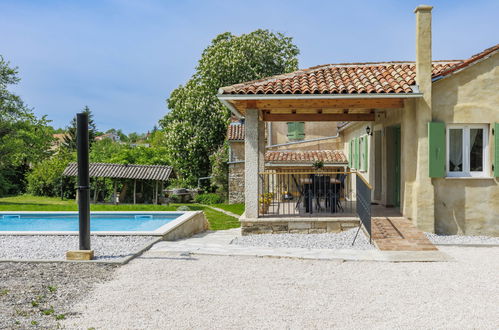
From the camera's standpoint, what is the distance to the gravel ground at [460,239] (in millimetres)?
9438

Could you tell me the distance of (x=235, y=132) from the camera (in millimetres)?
26359

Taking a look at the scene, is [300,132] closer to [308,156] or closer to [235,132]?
[308,156]

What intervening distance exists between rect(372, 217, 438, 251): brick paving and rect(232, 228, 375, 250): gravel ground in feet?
0.94

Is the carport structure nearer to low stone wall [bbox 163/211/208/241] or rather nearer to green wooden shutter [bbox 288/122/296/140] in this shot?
green wooden shutter [bbox 288/122/296/140]

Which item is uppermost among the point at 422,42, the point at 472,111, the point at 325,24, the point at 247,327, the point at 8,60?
the point at 8,60

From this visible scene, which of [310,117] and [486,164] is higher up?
[310,117]

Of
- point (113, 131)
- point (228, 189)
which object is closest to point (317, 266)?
point (228, 189)

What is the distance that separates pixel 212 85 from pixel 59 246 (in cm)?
2277

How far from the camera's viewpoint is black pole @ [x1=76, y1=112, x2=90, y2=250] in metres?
7.68

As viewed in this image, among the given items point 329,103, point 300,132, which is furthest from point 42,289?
point 300,132

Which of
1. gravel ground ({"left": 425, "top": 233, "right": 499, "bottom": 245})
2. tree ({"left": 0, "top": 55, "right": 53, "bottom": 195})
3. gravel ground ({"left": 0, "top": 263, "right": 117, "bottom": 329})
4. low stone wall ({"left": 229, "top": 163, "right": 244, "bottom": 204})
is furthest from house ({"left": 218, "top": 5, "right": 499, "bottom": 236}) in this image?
tree ({"left": 0, "top": 55, "right": 53, "bottom": 195})

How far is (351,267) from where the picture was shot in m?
7.41

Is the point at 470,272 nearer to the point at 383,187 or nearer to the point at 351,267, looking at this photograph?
the point at 351,267

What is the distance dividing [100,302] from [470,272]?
219 inches
